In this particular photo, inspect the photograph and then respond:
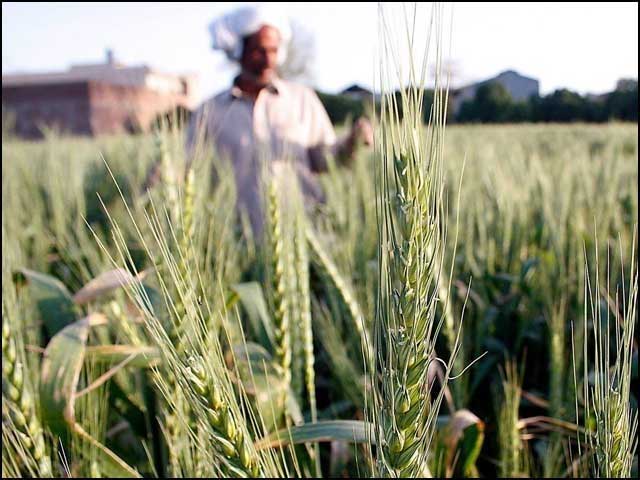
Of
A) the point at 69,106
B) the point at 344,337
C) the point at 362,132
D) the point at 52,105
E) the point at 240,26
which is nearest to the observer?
the point at 344,337

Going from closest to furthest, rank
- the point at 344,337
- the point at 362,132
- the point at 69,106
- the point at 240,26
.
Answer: the point at 344,337
the point at 362,132
the point at 240,26
the point at 69,106

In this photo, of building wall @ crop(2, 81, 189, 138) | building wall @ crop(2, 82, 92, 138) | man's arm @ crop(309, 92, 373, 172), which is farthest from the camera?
building wall @ crop(2, 82, 92, 138)

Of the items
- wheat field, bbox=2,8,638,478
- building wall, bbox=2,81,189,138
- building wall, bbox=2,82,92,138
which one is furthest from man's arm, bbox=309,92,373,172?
building wall, bbox=2,82,92,138

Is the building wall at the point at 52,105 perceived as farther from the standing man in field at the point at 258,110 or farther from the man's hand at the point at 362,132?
the man's hand at the point at 362,132

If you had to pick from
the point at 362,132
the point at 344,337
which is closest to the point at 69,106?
the point at 362,132

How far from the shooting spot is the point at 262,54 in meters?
1.83

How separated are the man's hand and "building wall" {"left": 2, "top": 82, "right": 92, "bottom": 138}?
13695 mm

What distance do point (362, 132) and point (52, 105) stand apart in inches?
602

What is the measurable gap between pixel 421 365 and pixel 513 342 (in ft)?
2.64

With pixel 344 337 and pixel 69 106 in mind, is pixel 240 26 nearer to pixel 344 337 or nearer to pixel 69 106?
pixel 344 337

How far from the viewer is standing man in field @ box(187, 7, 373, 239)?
181 centimetres

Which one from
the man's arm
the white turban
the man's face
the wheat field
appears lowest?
the wheat field

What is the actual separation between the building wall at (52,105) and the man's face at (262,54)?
43.8ft

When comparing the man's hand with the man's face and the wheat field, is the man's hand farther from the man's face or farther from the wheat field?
the man's face
